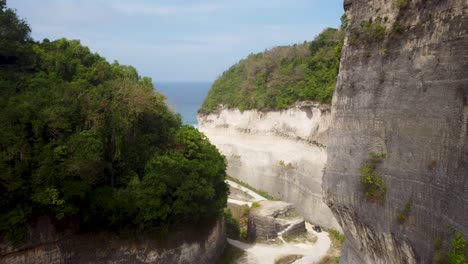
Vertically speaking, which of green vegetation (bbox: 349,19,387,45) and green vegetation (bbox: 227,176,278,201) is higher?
green vegetation (bbox: 349,19,387,45)

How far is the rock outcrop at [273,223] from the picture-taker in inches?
928

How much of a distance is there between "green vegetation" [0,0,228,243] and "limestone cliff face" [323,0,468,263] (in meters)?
6.50

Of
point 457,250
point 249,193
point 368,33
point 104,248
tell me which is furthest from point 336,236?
point 457,250

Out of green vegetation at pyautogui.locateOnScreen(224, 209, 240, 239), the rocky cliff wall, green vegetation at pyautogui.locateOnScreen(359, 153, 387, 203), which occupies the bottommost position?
green vegetation at pyautogui.locateOnScreen(224, 209, 240, 239)

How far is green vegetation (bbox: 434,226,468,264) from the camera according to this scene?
834cm

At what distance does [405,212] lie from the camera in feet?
34.9

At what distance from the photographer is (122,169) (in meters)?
17.9

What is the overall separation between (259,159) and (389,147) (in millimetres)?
21379

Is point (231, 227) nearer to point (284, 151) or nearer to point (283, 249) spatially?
point (283, 249)

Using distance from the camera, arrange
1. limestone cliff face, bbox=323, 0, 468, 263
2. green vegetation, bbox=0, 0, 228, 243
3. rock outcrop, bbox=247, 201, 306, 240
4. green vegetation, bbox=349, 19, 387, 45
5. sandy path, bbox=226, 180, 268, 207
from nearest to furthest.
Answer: limestone cliff face, bbox=323, 0, 468, 263 → green vegetation, bbox=349, 19, 387, 45 → green vegetation, bbox=0, 0, 228, 243 → rock outcrop, bbox=247, 201, 306, 240 → sandy path, bbox=226, 180, 268, 207

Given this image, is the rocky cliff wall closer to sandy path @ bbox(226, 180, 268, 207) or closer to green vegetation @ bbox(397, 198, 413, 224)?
sandy path @ bbox(226, 180, 268, 207)

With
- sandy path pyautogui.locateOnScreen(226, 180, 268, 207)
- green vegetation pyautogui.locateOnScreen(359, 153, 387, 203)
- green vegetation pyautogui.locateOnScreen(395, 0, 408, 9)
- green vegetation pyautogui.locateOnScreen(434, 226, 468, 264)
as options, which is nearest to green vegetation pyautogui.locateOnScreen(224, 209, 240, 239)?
sandy path pyautogui.locateOnScreen(226, 180, 268, 207)

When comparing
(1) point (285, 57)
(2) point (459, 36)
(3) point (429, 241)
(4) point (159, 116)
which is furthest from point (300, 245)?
(1) point (285, 57)

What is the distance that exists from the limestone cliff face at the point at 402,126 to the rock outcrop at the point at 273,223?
26.3 feet
